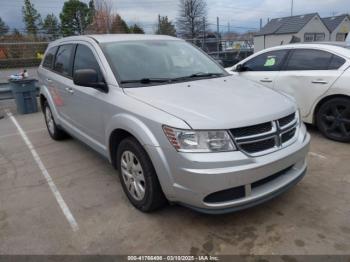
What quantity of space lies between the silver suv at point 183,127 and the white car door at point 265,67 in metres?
2.01

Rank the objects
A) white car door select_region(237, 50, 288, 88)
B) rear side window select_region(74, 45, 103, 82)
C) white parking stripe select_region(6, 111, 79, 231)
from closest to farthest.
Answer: white parking stripe select_region(6, 111, 79, 231) → rear side window select_region(74, 45, 103, 82) → white car door select_region(237, 50, 288, 88)

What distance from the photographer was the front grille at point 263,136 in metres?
2.62

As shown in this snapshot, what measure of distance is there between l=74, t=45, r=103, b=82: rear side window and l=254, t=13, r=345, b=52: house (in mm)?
29533

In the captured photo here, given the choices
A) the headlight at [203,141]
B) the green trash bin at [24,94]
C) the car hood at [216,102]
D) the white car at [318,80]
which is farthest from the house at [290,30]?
the headlight at [203,141]

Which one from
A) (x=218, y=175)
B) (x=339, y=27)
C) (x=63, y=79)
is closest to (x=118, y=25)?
(x=339, y=27)

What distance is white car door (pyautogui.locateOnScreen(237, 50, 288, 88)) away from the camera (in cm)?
574

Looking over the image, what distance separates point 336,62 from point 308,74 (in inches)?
17.3

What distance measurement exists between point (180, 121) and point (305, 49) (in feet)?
12.4

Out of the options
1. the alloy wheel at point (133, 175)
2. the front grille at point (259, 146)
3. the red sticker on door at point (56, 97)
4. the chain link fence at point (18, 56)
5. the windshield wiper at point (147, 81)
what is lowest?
the alloy wheel at point (133, 175)

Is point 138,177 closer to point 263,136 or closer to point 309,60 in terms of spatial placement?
point 263,136

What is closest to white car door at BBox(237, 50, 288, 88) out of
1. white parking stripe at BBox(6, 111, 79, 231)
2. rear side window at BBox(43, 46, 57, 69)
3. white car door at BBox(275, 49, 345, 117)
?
white car door at BBox(275, 49, 345, 117)

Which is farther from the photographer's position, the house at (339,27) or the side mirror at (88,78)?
the house at (339,27)

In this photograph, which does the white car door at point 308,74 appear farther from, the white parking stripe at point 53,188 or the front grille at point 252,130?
the white parking stripe at point 53,188

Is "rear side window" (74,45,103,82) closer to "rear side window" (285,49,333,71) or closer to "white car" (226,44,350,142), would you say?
"white car" (226,44,350,142)
